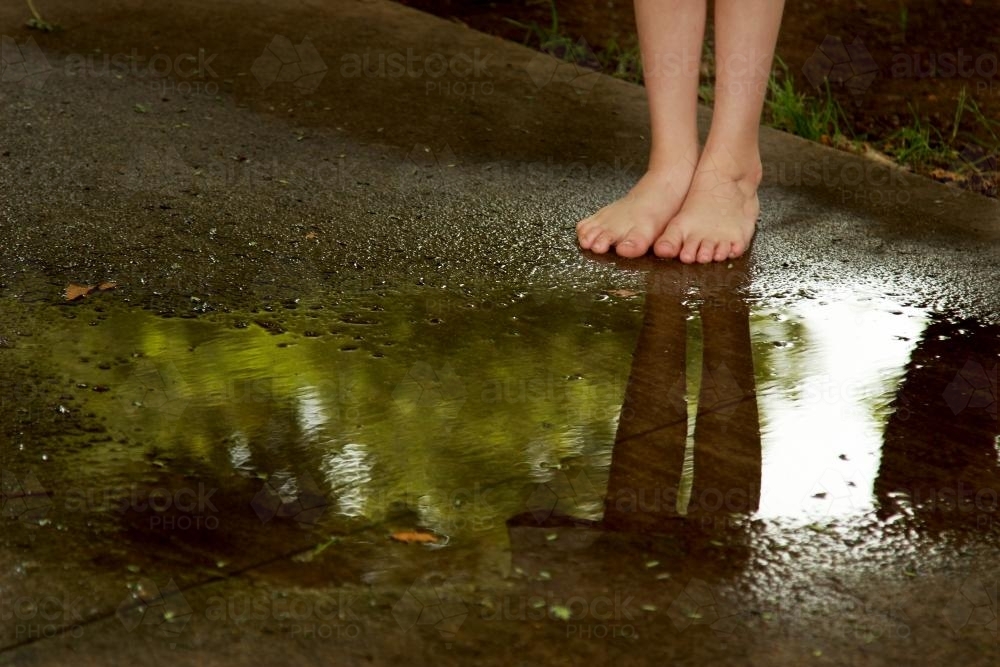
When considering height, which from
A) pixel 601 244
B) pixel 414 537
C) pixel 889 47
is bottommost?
pixel 414 537

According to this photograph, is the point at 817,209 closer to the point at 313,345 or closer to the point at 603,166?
the point at 603,166

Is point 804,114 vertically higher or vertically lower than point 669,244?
higher

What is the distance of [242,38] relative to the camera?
153 inches

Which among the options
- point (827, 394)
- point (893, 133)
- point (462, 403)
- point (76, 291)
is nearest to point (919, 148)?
point (893, 133)

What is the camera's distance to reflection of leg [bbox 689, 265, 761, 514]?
67.2 inches

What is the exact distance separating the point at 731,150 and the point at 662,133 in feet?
0.53

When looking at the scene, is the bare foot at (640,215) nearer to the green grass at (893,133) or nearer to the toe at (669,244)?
the toe at (669,244)

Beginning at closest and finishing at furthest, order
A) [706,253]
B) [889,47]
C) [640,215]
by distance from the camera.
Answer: [706,253] < [640,215] < [889,47]

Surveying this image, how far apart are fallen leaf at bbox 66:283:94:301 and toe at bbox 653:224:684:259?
3.91ft

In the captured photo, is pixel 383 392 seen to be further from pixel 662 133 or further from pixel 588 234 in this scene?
pixel 662 133

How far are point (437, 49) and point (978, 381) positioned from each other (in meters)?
2.32

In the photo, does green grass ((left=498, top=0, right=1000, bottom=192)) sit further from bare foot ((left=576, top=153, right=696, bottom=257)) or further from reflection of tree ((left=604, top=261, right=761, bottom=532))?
reflection of tree ((left=604, top=261, right=761, bottom=532))

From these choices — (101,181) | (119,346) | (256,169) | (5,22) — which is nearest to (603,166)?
(256,169)

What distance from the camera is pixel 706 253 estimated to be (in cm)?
259
